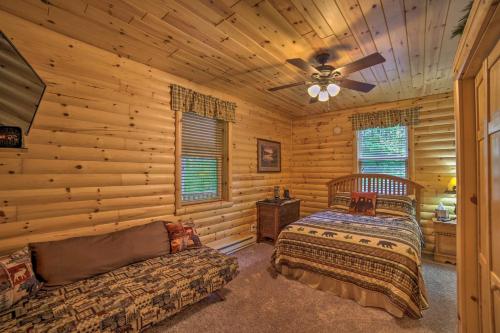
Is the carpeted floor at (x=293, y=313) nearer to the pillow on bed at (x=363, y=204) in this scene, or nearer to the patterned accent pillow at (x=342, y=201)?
the pillow on bed at (x=363, y=204)

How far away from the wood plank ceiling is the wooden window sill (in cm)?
179

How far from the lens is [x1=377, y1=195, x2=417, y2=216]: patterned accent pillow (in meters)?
3.50

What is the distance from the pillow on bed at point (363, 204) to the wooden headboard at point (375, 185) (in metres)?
0.50

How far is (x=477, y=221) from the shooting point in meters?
1.38

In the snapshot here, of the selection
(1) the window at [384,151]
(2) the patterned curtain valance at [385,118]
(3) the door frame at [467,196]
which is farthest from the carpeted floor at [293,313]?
(2) the patterned curtain valance at [385,118]

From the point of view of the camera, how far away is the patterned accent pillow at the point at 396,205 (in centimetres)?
350

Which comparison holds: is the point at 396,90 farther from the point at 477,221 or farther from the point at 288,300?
the point at 288,300

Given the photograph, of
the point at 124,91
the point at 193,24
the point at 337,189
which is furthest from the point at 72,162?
the point at 337,189

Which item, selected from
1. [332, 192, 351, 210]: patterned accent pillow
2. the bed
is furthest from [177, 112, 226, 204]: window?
[332, 192, 351, 210]: patterned accent pillow

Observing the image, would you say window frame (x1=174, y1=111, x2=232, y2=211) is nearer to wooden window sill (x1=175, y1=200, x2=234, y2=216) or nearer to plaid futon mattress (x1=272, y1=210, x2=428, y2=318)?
wooden window sill (x1=175, y1=200, x2=234, y2=216)

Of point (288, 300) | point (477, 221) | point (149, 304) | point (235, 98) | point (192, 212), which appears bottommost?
point (288, 300)

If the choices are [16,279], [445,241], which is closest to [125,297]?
[16,279]

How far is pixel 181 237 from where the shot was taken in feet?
8.81

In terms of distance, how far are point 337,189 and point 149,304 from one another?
3885 mm
